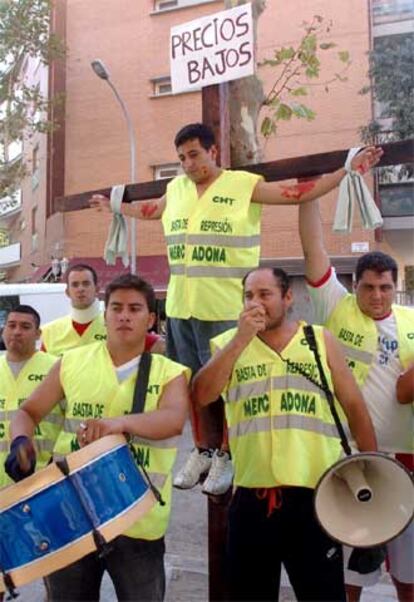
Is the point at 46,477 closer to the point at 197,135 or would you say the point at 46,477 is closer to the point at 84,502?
the point at 84,502

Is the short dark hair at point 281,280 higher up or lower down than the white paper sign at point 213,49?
lower down

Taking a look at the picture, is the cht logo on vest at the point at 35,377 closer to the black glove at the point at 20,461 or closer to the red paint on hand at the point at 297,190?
the black glove at the point at 20,461

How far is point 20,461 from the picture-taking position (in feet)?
7.79

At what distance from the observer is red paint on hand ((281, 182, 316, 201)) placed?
9.30ft

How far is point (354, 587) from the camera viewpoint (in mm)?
3443

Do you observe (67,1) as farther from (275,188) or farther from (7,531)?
(7,531)

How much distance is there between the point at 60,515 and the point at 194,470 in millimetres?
1052

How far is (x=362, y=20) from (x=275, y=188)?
13.2m

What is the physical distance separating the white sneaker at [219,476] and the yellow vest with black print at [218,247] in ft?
2.19

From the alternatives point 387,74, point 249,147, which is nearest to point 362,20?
point 387,74

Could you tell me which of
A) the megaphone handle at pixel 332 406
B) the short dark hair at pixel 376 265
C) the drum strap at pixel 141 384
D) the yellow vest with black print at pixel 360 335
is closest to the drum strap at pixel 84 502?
the drum strap at pixel 141 384

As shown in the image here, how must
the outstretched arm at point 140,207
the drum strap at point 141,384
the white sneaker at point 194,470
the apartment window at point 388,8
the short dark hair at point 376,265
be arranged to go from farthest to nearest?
the apartment window at point 388,8 → the outstretched arm at point 140,207 → the short dark hair at point 376,265 → the white sneaker at point 194,470 → the drum strap at point 141,384

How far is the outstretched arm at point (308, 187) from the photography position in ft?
8.63

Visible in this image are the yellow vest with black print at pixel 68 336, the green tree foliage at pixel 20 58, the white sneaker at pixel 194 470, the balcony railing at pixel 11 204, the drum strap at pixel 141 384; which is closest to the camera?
the drum strap at pixel 141 384
